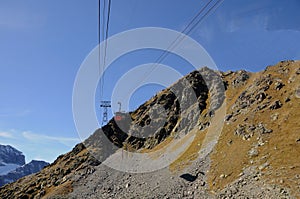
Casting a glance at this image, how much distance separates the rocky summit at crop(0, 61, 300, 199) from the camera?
44031mm

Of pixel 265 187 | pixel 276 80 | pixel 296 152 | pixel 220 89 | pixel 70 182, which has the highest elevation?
pixel 220 89

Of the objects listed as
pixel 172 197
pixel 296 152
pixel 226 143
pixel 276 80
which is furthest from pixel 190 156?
pixel 276 80

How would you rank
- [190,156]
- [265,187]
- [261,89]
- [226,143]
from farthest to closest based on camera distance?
1. [261,89]
2. [190,156]
3. [226,143]
4. [265,187]

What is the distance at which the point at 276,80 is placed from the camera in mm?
76000

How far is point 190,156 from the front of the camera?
6606cm

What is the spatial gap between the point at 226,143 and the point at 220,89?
39.0 m

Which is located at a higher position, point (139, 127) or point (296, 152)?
point (139, 127)

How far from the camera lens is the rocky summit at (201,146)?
44031 millimetres

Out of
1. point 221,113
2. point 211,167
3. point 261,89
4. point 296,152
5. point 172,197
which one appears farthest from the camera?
point 221,113

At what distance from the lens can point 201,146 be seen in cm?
6850

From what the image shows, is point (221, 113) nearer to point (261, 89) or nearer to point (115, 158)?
point (261, 89)

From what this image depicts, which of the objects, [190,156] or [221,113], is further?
[221,113]

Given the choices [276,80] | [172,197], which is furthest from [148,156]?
[276,80]

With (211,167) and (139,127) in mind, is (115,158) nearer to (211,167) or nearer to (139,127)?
(139,127)
